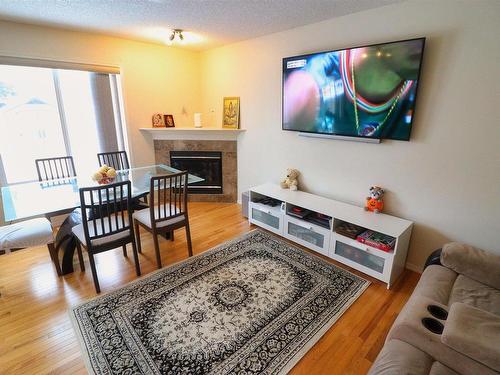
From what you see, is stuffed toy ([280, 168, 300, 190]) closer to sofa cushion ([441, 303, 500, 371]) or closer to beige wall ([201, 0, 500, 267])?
beige wall ([201, 0, 500, 267])

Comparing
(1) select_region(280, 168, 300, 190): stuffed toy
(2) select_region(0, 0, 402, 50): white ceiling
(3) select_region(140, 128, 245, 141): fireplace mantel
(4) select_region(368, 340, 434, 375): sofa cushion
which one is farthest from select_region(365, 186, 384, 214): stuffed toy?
(3) select_region(140, 128, 245, 141): fireplace mantel

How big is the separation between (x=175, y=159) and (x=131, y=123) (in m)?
0.83

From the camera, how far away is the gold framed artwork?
3.90 m

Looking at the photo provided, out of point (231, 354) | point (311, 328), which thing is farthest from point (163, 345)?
point (311, 328)

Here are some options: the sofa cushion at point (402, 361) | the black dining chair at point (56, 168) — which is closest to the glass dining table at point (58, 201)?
the black dining chair at point (56, 168)

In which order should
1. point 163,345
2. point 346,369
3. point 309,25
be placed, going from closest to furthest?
1. point 346,369
2. point 163,345
3. point 309,25

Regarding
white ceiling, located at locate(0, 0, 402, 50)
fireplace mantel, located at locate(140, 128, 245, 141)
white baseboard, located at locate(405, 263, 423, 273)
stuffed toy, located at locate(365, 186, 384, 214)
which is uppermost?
white ceiling, located at locate(0, 0, 402, 50)

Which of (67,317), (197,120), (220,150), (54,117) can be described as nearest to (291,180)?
(220,150)

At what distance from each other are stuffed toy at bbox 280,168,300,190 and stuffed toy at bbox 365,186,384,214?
93cm

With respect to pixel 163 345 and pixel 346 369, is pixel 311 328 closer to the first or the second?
pixel 346 369

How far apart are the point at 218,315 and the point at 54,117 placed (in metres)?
3.25

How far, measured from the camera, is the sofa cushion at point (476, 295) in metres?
1.56

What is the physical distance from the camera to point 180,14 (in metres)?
2.59

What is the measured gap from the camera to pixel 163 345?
1725 mm
